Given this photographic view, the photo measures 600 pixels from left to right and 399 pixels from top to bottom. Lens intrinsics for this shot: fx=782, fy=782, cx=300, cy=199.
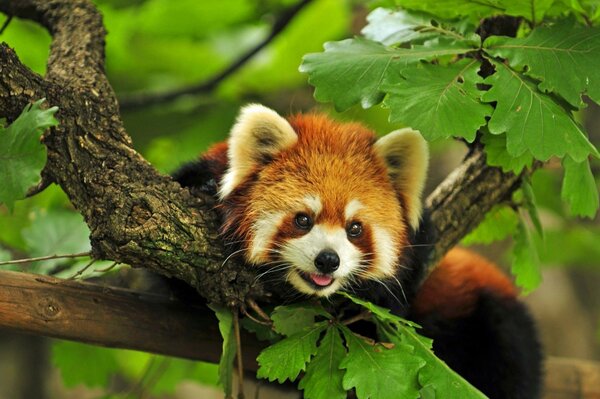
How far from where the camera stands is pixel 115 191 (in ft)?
7.14

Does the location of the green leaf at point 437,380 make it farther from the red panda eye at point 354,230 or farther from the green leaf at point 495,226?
the green leaf at point 495,226

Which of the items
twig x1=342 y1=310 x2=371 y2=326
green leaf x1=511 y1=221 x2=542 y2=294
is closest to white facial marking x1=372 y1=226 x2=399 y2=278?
twig x1=342 y1=310 x2=371 y2=326

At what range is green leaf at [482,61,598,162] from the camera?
79.7 inches

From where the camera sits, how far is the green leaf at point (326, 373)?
7.02 ft

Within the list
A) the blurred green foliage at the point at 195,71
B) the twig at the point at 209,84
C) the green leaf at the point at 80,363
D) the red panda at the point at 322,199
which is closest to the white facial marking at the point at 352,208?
the red panda at the point at 322,199

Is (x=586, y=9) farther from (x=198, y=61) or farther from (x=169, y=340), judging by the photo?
(x=198, y=61)

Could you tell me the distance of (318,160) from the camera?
2.39 meters

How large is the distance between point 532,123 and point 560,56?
0.78 feet

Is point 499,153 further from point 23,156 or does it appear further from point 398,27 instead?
point 23,156

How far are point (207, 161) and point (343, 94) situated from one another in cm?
66

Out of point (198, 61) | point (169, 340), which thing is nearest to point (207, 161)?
point (169, 340)

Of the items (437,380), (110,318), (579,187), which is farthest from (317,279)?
(579,187)

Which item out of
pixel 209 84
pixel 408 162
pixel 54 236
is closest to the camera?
pixel 408 162

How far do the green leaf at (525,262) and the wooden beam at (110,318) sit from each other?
953 mm
